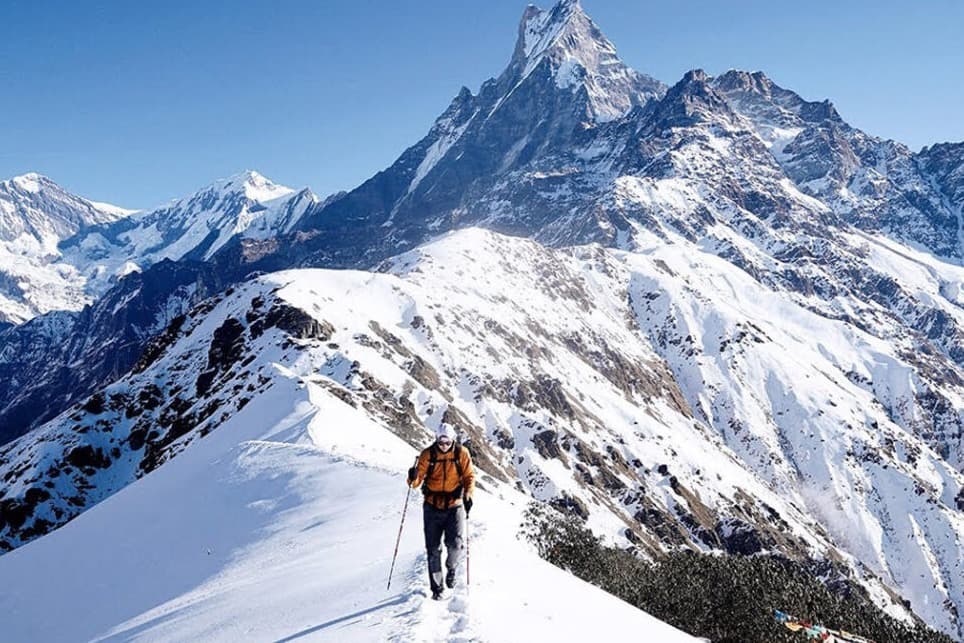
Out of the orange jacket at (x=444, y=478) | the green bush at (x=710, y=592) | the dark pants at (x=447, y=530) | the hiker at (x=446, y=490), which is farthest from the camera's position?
the green bush at (x=710, y=592)

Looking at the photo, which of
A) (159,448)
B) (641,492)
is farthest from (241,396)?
(641,492)

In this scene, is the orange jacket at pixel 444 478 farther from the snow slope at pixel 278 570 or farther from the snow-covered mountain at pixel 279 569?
the snow slope at pixel 278 570

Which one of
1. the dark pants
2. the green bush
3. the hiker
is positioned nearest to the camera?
the dark pants

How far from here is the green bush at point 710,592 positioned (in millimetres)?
31422

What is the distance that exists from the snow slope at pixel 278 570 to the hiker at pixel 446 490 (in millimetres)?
1200

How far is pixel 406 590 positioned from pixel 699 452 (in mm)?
165300

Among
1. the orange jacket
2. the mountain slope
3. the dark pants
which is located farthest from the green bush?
the mountain slope

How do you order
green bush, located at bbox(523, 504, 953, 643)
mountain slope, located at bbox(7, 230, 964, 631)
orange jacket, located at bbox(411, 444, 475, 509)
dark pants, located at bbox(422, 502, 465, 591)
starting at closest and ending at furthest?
1. dark pants, located at bbox(422, 502, 465, 591)
2. orange jacket, located at bbox(411, 444, 475, 509)
3. green bush, located at bbox(523, 504, 953, 643)
4. mountain slope, located at bbox(7, 230, 964, 631)

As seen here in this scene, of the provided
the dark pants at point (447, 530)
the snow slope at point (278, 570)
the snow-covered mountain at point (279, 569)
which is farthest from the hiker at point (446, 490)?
the snow slope at point (278, 570)

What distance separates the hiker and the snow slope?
1200 millimetres

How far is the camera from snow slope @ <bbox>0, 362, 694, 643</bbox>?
13414mm

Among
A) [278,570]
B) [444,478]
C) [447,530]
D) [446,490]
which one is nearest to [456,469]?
[444,478]

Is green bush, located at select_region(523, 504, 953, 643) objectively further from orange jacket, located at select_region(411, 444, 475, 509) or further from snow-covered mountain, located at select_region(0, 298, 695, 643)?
orange jacket, located at select_region(411, 444, 475, 509)

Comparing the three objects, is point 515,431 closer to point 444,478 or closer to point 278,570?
point 278,570
